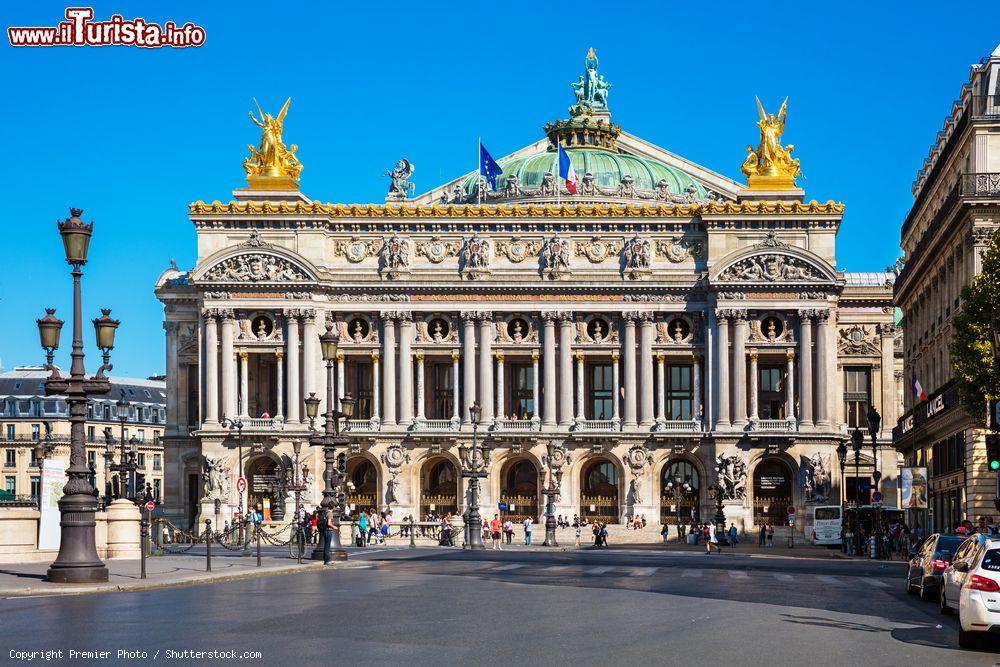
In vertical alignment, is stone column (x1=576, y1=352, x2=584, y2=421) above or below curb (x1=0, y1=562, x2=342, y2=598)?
above

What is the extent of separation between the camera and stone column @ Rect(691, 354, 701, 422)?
105 metres

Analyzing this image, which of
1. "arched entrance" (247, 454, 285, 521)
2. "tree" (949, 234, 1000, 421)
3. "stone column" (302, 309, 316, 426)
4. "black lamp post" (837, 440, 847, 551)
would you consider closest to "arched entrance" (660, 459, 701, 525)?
"black lamp post" (837, 440, 847, 551)

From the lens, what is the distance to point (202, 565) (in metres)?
49.4

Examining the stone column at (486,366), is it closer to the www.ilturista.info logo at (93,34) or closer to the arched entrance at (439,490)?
the arched entrance at (439,490)

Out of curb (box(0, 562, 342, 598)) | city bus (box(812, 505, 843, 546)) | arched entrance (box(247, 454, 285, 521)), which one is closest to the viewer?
curb (box(0, 562, 342, 598))

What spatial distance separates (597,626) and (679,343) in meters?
78.0

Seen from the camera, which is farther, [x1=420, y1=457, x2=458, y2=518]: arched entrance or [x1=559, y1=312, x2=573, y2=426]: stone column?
[x1=420, y1=457, x2=458, y2=518]: arched entrance

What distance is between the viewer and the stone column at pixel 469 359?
105 m

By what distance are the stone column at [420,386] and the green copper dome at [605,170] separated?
1055 inches

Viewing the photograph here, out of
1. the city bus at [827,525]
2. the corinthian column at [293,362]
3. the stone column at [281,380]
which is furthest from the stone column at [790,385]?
the stone column at [281,380]

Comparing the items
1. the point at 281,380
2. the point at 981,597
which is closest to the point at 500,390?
the point at 281,380

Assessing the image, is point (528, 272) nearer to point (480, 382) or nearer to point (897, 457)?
point (480, 382)

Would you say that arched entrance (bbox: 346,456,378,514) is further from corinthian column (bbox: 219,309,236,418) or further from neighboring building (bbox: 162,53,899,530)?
corinthian column (bbox: 219,309,236,418)

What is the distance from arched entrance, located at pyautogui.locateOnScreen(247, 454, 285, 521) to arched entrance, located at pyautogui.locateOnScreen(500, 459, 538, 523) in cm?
1457
